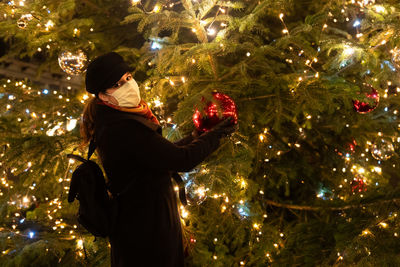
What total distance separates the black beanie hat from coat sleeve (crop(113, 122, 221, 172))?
31cm

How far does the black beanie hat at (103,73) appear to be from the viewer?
2.12 m

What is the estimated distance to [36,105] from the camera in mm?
3572

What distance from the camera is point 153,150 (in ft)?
6.32

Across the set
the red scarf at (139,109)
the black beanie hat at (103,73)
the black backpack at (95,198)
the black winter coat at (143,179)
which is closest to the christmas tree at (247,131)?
the red scarf at (139,109)

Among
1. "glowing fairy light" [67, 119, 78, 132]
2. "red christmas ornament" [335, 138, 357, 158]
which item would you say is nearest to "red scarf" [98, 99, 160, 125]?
"glowing fairy light" [67, 119, 78, 132]

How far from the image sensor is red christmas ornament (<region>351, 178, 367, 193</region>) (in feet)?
14.2

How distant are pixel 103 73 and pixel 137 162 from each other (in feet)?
1.86

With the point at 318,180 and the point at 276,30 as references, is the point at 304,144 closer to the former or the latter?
the point at 318,180

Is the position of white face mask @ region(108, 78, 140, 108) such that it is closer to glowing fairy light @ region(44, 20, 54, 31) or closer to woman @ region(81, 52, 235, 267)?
woman @ region(81, 52, 235, 267)

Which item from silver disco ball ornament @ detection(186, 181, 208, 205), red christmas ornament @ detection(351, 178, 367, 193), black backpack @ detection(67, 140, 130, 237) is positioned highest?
black backpack @ detection(67, 140, 130, 237)

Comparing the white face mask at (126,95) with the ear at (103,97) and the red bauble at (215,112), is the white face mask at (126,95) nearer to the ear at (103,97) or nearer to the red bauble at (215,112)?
the ear at (103,97)

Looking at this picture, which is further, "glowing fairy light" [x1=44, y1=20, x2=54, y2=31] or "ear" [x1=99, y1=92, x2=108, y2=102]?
"glowing fairy light" [x1=44, y1=20, x2=54, y2=31]

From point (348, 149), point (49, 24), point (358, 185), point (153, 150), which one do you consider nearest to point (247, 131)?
point (153, 150)

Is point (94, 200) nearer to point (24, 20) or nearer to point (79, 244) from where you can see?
point (79, 244)
